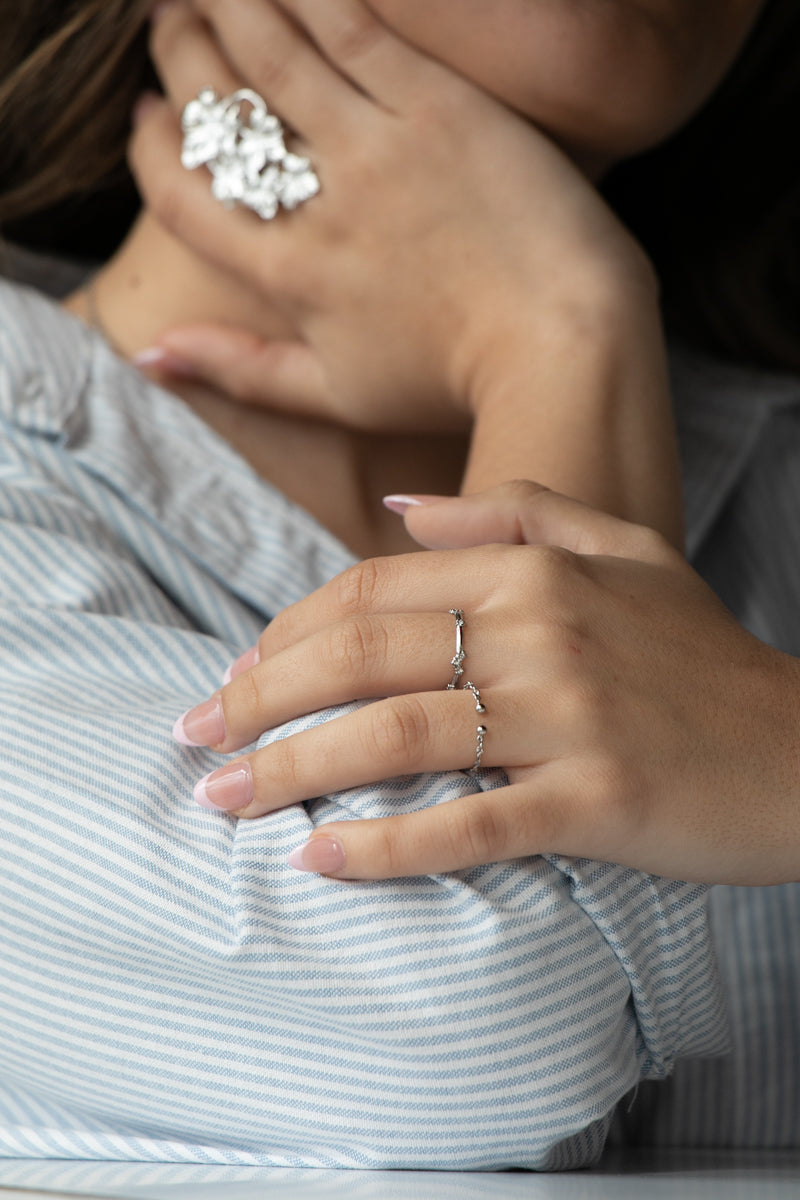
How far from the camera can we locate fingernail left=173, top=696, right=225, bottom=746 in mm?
584

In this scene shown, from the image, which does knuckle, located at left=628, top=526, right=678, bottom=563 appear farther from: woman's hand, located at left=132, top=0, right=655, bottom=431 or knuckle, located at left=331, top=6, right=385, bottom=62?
knuckle, located at left=331, top=6, right=385, bottom=62

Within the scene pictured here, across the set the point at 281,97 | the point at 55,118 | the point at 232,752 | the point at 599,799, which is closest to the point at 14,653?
the point at 232,752

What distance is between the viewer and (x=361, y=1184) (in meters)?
0.50

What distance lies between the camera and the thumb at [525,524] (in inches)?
25.0

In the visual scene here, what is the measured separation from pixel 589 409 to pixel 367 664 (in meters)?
0.36

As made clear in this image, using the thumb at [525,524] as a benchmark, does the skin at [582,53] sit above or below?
above

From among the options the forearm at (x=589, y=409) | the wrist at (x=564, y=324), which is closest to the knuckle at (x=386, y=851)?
the forearm at (x=589, y=409)

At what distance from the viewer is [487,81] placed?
3.01 ft

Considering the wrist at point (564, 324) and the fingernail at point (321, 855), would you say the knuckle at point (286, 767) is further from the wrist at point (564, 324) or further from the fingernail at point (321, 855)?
the wrist at point (564, 324)

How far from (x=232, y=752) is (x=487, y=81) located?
66cm

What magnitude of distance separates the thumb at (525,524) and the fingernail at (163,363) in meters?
0.45

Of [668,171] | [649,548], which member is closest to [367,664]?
[649,548]

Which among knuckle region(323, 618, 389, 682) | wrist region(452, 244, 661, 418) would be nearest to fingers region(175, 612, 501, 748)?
knuckle region(323, 618, 389, 682)

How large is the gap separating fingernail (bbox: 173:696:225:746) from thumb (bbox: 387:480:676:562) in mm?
168
